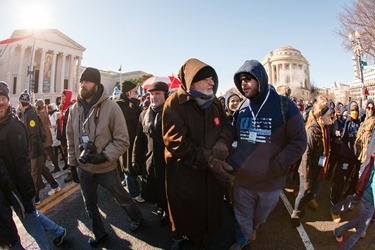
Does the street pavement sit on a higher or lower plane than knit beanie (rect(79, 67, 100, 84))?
lower

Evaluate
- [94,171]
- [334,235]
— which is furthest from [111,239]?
[334,235]

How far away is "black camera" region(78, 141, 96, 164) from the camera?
8.45 ft

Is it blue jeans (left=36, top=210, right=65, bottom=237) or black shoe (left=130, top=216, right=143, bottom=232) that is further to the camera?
black shoe (left=130, top=216, right=143, bottom=232)

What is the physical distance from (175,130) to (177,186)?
0.65 metres

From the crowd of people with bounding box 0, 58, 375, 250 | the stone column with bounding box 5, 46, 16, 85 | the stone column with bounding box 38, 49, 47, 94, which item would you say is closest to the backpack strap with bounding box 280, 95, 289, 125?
the crowd of people with bounding box 0, 58, 375, 250

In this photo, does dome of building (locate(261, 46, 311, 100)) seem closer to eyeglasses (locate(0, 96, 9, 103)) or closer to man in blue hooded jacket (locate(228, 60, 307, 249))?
man in blue hooded jacket (locate(228, 60, 307, 249))

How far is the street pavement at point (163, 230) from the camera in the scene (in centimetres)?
296

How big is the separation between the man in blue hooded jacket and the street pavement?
64 cm

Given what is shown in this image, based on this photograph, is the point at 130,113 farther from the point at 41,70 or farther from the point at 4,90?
the point at 41,70

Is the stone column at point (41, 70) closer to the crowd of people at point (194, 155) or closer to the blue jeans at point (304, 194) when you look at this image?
the crowd of people at point (194, 155)

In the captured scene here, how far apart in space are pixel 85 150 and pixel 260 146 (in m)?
2.04

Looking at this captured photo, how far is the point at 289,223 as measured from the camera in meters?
3.51

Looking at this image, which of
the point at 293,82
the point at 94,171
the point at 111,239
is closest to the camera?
the point at 94,171

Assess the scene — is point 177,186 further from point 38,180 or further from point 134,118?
point 38,180
